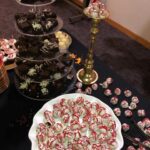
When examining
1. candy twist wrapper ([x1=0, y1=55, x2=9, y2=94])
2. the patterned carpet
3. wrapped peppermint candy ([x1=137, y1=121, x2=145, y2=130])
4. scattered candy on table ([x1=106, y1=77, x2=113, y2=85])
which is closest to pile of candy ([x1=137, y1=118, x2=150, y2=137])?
wrapped peppermint candy ([x1=137, y1=121, x2=145, y2=130])

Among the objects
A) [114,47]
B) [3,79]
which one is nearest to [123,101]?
[3,79]

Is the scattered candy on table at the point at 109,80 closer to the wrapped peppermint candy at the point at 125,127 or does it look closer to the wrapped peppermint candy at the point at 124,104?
the wrapped peppermint candy at the point at 124,104

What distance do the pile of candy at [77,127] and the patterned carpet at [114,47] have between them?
1.19 metres

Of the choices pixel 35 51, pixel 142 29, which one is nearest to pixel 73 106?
pixel 35 51

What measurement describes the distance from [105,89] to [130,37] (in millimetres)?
1703

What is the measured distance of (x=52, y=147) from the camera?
903 millimetres

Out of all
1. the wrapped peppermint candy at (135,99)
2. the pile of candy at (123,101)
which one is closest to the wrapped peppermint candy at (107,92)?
the pile of candy at (123,101)

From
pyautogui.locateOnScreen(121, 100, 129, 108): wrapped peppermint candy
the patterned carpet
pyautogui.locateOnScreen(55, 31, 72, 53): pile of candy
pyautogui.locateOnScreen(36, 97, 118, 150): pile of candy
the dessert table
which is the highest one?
pyautogui.locateOnScreen(55, 31, 72, 53): pile of candy

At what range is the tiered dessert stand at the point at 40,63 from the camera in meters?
1.05

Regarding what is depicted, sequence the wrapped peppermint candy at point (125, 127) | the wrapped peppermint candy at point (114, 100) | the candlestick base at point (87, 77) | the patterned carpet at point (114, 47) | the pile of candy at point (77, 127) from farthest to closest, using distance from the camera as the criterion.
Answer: the patterned carpet at point (114, 47), the candlestick base at point (87, 77), the wrapped peppermint candy at point (114, 100), the wrapped peppermint candy at point (125, 127), the pile of candy at point (77, 127)

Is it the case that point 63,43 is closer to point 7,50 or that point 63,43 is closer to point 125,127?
point 7,50

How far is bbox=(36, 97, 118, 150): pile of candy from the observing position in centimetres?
91

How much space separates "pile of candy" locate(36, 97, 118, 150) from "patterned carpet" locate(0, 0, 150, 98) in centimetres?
119

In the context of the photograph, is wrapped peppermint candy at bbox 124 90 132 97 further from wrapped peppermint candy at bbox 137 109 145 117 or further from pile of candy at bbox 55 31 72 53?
pile of candy at bbox 55 31 72 53
